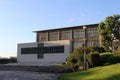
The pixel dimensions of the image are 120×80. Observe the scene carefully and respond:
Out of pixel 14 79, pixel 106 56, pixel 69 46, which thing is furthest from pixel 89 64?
pixel 69 46

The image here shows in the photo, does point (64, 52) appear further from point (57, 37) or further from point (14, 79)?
point (14, 79)

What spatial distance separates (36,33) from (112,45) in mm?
A: 52289

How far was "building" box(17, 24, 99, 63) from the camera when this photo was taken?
102m

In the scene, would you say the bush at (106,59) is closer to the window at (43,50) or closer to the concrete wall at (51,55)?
the concrete wall at (51,55)

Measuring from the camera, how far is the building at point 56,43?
4028 inches

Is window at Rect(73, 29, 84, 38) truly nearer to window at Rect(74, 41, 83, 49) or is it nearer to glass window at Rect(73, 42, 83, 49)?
window at Rect(74, 41, 83, 49)

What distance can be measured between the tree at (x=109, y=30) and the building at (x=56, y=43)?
1977cm

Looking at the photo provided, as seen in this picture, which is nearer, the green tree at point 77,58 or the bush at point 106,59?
the bush at point 106,59

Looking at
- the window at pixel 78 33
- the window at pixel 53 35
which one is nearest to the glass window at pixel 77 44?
the window at pixel 78 33

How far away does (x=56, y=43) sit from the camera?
346ft

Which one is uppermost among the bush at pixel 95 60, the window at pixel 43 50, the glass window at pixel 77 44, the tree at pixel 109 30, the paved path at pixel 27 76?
the tree at pixel 109 30

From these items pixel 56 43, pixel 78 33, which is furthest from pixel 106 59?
pixel 78 33

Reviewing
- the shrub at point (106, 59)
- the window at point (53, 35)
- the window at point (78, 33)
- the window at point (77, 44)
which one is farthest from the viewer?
the window at point (53, 35)

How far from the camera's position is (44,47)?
108938 mm
